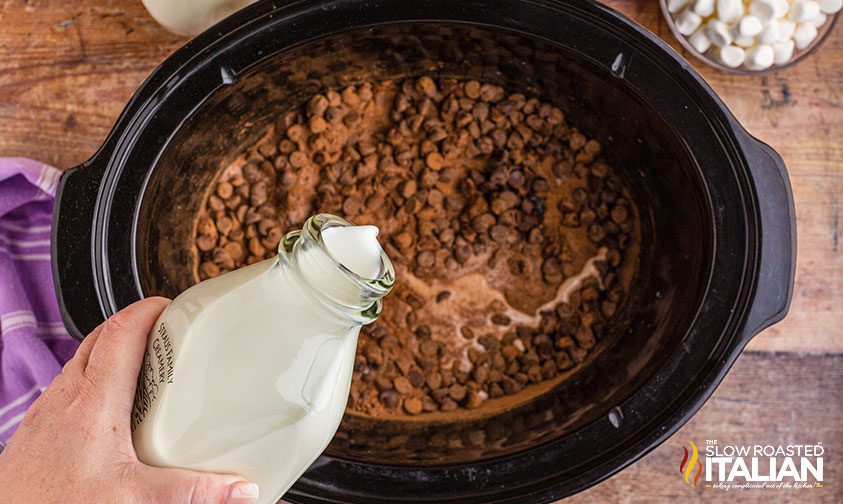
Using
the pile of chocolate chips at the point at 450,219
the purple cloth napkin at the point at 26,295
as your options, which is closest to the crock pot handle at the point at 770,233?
the pile of chocolate chips at the point at 450,219

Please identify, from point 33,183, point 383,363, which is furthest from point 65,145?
point 383,363

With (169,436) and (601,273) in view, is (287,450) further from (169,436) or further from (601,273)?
(601,273)

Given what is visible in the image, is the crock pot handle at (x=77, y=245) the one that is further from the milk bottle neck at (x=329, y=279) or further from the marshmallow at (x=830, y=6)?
the marshmallow at (x=830, y=6)

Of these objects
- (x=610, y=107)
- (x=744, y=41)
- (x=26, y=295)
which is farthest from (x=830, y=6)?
(x=26, y=295)

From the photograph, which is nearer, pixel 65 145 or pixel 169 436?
pixel 169 436

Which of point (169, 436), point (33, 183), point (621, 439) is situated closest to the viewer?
point (169, 436)
